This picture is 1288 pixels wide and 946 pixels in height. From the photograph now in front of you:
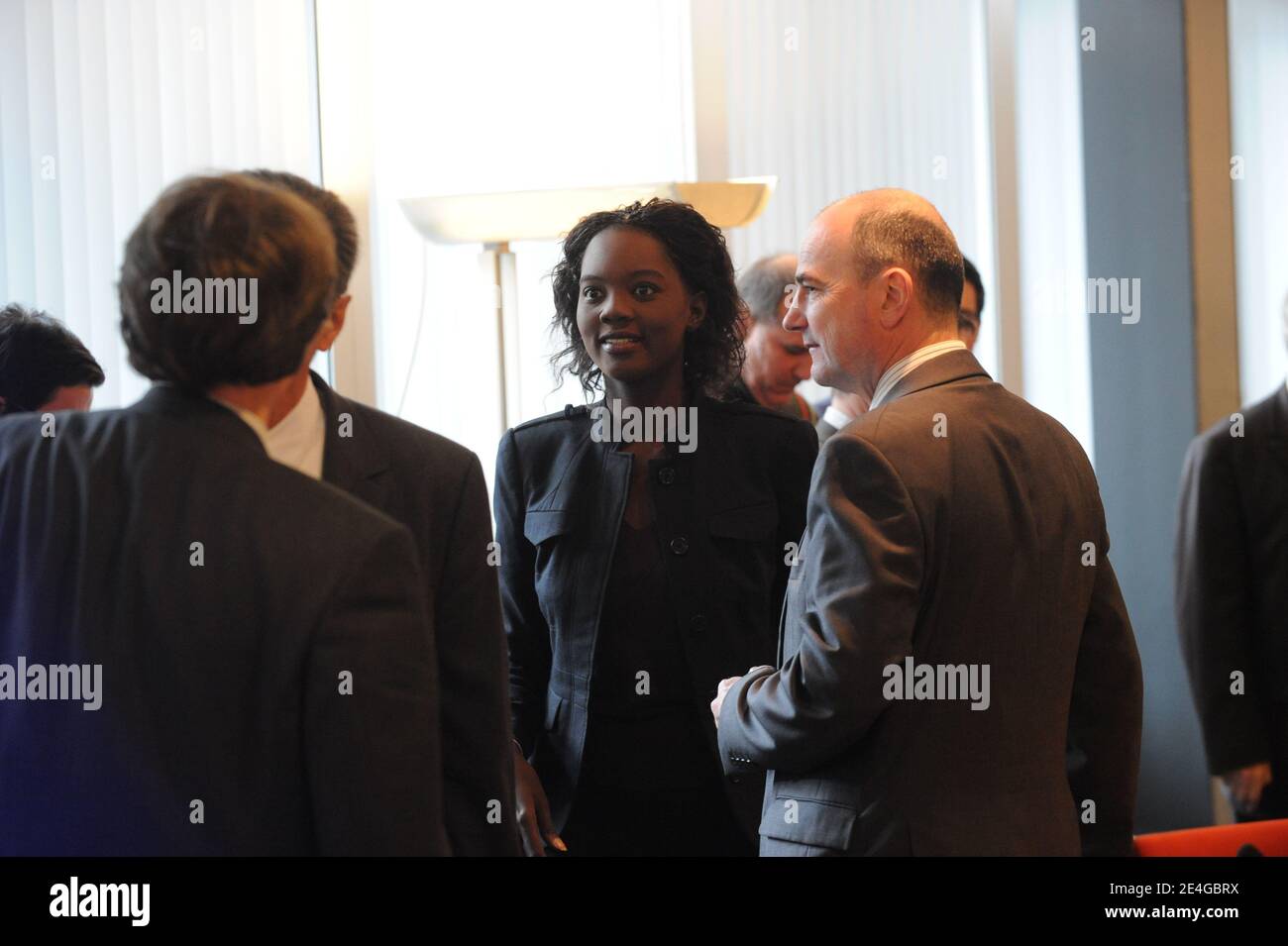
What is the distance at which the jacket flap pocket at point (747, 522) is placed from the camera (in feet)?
7.13

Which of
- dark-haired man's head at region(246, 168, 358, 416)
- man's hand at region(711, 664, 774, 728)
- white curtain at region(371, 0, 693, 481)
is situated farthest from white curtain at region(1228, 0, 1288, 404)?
dark-haired man's head at region(246, 168, 358, 416)

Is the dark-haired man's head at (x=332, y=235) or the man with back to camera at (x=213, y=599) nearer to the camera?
the man with back to camera at (x=213, y=599)

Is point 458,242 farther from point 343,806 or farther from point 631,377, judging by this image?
point 343,806

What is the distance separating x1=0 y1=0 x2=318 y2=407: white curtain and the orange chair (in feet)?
7.57

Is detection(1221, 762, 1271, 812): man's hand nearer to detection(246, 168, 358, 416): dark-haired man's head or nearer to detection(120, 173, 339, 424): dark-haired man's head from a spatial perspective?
detection(246, 168, 358, 416): dark-haired man's head

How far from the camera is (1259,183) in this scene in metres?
3.60

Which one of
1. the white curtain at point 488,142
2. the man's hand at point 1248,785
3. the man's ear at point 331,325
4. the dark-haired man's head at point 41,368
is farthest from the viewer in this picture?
the white curtain at point 488,142

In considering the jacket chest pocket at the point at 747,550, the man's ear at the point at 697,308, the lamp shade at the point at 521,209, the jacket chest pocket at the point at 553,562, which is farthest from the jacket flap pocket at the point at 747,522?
the lamp shade at the point at 521,209

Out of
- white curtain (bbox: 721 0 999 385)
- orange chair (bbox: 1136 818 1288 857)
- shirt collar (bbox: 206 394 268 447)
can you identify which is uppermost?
white curtain (bbox: 721 0 999 385)

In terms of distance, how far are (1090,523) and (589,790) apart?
926 millimetres

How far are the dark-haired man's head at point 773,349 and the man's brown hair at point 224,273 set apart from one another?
188 centimetres

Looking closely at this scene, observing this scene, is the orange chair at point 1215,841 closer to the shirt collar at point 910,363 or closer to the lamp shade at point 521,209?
the shirt collar at point 910,363

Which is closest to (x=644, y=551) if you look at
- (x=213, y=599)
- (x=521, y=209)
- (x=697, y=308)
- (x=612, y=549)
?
(x=612, y=549)

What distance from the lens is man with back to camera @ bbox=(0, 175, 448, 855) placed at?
1.26m
